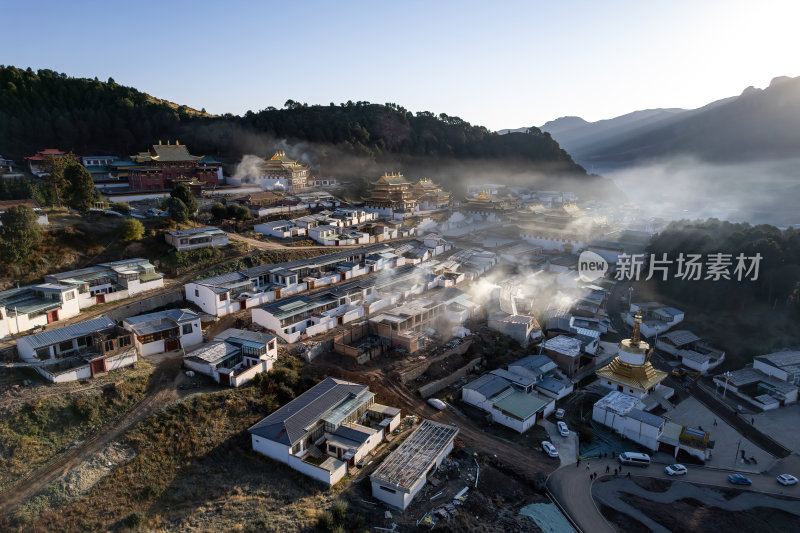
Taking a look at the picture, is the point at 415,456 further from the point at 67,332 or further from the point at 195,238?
the point at 195,238

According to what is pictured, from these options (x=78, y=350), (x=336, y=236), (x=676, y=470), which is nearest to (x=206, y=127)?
(x=336, y=236)

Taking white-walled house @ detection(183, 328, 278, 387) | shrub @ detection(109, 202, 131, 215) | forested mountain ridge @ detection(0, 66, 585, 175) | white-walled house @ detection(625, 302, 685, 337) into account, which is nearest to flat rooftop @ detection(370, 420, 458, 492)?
white-walled house @ detection(183, 328, 278, 387)

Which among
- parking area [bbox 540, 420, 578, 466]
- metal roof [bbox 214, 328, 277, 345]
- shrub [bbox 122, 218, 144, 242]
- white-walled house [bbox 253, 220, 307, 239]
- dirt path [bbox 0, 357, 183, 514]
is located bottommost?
parking area [bbox 540, 420, 578, 466]

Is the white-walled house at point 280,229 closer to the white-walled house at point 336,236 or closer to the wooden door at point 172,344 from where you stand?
the white-walled house at point 336,236

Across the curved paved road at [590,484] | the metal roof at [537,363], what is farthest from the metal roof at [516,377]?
the curved paved road at [590,484]

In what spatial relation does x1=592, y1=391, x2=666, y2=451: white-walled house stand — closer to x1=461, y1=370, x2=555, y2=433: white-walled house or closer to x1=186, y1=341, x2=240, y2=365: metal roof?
x1=461, y1=370, x2=555, y2=433: white-walled house

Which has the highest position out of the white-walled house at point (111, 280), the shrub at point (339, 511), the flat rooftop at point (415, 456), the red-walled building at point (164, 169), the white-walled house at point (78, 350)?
the red-walled building at point (164, 169)

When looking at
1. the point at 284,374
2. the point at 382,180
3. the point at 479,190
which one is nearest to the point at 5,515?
the point at 284,374
